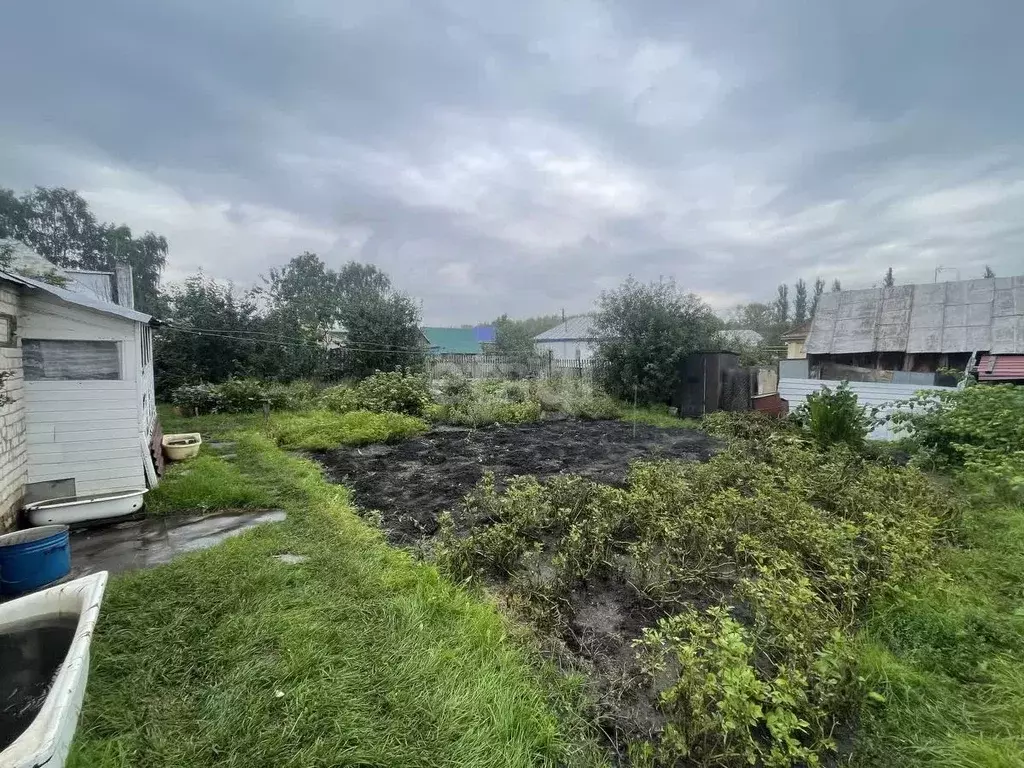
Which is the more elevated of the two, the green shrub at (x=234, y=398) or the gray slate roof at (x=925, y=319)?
the gray slate roof at (x=925, y=319)

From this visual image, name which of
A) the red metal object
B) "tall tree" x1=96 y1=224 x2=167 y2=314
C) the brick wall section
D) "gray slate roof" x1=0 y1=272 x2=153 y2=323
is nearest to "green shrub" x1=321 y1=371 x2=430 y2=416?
"gray slate roof" x1=0 y1=272 x2=153 y2=323

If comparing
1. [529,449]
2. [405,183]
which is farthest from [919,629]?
[405,183]

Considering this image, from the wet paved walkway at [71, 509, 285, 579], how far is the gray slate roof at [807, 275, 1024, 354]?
35.7ft

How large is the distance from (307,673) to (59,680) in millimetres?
813

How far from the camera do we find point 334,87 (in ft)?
21.3

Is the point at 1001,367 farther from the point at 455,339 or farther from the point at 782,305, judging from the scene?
the point at 782,305

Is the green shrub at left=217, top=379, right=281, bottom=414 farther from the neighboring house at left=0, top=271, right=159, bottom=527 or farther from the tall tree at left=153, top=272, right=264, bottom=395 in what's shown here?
the neighboring house at left=0, top=271, right=159, bottom=527

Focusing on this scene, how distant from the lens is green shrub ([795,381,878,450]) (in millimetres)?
5766

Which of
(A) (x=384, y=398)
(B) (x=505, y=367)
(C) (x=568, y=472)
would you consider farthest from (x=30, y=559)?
(B) (x=505, y=367)

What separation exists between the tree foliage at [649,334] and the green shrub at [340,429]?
5.24m

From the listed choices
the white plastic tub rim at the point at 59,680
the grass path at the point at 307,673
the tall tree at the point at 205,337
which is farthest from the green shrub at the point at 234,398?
the white plastic tub rim at the point at 59,680

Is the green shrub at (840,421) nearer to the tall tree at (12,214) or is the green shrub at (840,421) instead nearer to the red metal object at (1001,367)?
the red metal object at (1001,367)

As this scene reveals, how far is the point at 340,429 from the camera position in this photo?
7352mm

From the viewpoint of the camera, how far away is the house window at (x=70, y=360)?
3.47 metres
